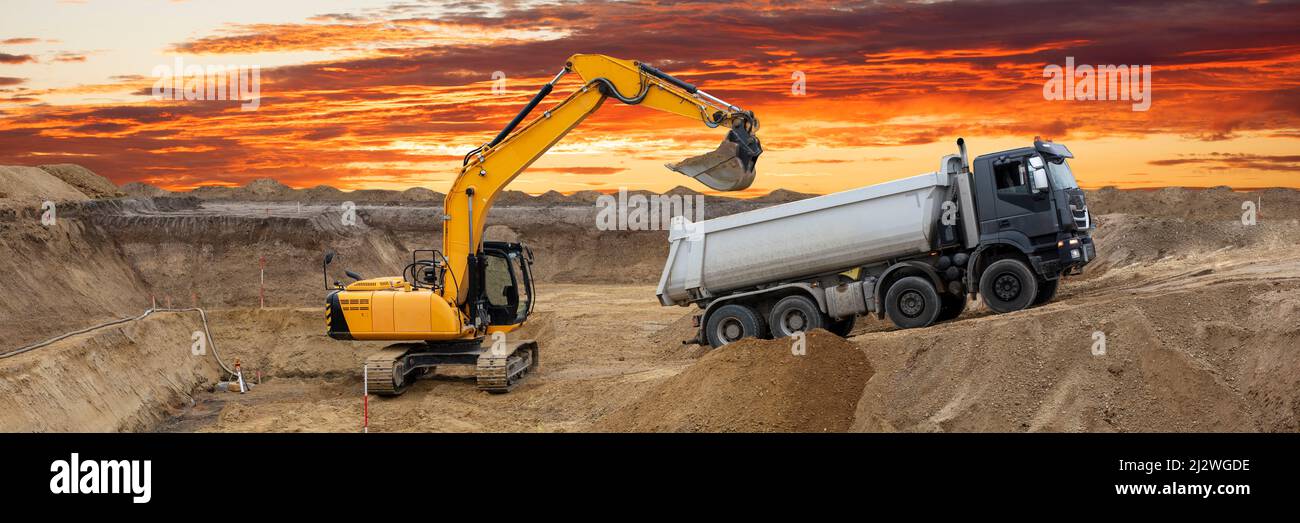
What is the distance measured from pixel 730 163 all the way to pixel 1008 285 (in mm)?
4844

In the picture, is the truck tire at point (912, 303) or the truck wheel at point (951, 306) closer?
the truck tire at point (912, 303)

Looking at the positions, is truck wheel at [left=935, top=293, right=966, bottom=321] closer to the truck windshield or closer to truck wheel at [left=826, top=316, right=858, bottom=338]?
truck wheel at [left=826, top=316, right=858, bottom=338]

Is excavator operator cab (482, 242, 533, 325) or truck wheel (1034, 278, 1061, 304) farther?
excavator operator cab (482, 242, 533, 325)

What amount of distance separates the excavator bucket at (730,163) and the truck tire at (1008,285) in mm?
4162

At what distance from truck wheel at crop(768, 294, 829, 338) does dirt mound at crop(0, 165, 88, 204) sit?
79.7ft

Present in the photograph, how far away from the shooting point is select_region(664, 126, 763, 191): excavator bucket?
16.0 m

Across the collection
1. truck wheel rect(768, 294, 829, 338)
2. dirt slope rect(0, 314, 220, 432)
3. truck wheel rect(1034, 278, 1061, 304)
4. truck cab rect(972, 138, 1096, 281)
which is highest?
truck cab rect(972, 138, 1096, 281)

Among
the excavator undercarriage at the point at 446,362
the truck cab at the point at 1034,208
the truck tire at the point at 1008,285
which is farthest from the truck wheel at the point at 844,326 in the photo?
the excavator undercarriage at the point at 446,362

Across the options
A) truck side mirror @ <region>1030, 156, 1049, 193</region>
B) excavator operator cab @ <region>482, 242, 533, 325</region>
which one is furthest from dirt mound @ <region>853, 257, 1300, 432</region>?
excavator operator cab @ <region>482, 242, 533, 325</region>

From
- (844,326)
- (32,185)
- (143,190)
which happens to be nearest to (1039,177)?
(844,326)

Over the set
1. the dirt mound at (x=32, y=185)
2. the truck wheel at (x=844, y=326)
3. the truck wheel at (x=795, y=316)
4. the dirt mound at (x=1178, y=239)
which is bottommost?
the truck wheel at (x=844, y=326)

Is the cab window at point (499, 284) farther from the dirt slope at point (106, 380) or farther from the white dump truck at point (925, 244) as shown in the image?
the dirt slope at point (106, 380)

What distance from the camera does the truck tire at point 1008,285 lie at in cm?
1623

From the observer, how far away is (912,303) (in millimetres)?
16766
